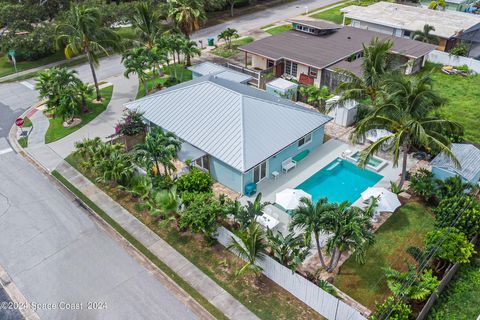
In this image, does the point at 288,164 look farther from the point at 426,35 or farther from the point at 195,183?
the point at 426,35

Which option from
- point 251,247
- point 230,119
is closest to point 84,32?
point 230,119

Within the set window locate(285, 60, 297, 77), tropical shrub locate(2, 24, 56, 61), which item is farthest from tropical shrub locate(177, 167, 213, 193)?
tropical shrub locate(2, 24, 56, 61)

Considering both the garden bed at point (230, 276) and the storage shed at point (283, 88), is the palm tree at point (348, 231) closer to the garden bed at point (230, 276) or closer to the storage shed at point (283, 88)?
the garden bed at point (230, 276)

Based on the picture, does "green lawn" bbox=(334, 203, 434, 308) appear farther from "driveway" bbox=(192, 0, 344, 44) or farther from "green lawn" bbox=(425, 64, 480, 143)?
"driveway" bbox=(192, 0, 344, 44)

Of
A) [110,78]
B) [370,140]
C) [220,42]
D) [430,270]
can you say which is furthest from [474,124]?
[110,78]

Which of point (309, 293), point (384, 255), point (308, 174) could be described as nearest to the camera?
point (309, 293)

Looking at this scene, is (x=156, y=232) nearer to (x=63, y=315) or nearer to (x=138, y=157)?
(x=138, y=157)
